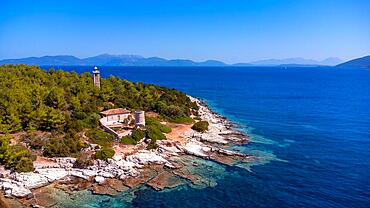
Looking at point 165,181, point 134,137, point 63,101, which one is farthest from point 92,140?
point 165,181

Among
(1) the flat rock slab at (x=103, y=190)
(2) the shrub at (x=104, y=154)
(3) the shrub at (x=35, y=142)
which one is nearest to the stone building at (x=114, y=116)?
(3) the shrub at (x=35, y=142)

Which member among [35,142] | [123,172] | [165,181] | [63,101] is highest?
[63,101]

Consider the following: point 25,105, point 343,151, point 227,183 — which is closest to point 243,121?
point 343,151

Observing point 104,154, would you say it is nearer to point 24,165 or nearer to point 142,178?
point 142,178

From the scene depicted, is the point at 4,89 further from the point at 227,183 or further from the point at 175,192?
the point at 227,183

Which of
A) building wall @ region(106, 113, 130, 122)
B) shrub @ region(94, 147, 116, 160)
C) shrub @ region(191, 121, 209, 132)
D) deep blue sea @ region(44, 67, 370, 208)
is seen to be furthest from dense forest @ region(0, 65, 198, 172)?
deep blue sea @ region(44, 67, 370, 208)

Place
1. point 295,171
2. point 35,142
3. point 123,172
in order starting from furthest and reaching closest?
1. point 35,142
2. point 295,171
3. point 123,172

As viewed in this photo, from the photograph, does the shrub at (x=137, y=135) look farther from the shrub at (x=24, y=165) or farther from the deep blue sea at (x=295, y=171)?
the shrub at (x=24, y=165)
